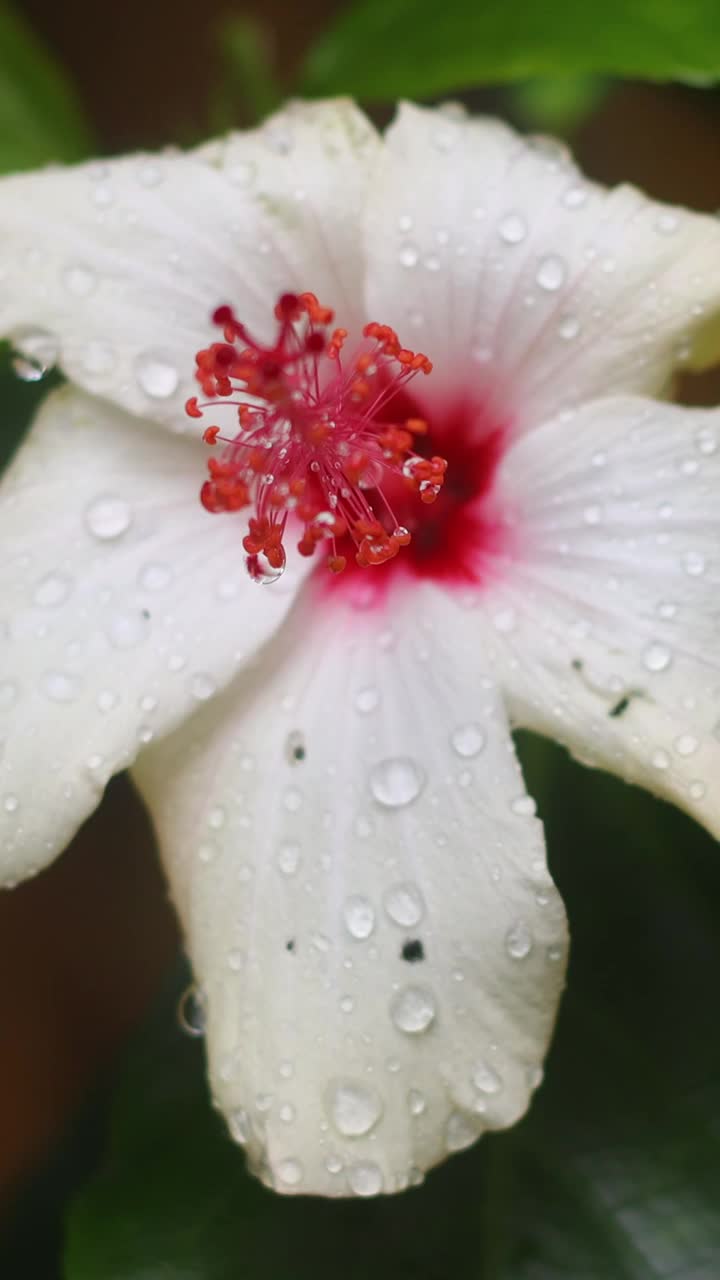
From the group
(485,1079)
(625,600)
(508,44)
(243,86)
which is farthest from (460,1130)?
(243,86)

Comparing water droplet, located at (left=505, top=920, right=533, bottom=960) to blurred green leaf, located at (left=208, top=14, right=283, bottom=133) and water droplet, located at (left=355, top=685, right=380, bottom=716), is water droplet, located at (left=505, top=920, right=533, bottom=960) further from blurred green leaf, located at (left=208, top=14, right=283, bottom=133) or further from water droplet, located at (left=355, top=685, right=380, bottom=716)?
blurred green leaf, located at (left=208, top=14, right=283, bottom=133)

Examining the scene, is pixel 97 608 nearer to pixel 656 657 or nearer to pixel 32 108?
pixel 656 657

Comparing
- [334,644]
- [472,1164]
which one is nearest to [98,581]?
[334,644]

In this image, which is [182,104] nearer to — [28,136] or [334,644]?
[28,136]

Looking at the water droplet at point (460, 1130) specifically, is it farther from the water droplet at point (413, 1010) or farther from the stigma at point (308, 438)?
the stigma at point (308, 438)

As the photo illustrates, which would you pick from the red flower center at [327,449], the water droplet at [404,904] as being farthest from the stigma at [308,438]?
the water droplet at [404,904]

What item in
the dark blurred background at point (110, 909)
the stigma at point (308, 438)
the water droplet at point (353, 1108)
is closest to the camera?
the water droplet at point (353, 1108)

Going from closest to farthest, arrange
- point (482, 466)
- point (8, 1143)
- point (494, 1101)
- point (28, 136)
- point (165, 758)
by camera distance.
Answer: point (494, 1101) → point (165, 758) → point (482, 466) → point (28, 136) → point (8, 1143)

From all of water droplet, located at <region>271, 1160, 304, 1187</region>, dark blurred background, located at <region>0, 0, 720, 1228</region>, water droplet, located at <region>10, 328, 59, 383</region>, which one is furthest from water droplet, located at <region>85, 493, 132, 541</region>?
dark blurred background, located at <region>0, 0, 720, 1228</region>
